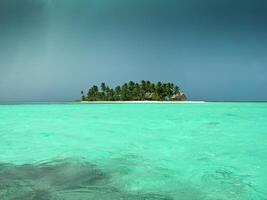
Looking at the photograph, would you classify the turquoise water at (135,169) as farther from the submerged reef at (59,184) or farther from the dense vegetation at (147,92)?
the dense vegetation at (147,92)

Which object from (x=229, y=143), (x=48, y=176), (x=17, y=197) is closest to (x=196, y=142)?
(x=229, y=143)

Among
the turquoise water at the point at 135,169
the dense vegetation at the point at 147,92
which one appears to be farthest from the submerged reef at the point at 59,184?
the dense vegetation at the point at 147,92

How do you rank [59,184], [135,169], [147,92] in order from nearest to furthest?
1. [59,184]
2. [135,169]
3. [147,92]

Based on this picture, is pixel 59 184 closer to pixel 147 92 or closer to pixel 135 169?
pixel 135 169

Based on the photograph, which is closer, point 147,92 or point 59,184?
point 59,184

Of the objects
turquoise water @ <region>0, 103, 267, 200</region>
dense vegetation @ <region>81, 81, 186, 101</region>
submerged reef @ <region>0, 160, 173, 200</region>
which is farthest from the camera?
dense vegetation @ <region>81, 81, 186, 101</region>

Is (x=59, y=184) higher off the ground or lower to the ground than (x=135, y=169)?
higher

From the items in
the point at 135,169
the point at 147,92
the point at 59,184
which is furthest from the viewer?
the point at 147,92

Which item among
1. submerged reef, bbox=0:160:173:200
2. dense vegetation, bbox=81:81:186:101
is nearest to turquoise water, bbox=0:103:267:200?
submerged reef, bbox=0:160:173:200

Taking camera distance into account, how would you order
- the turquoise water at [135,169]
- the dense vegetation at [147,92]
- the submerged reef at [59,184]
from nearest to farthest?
the submerged reef at [59,184] < the turquoise water at [135,169] < the dense vegetation at [147,92]

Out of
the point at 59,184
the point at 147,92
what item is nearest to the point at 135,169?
the point at 59,184

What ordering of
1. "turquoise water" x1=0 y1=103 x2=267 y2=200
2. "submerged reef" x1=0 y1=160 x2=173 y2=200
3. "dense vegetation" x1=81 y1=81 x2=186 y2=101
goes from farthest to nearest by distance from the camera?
"dense vegetation" x1=81 y1=81 x2=186 y2=101
"turquoise water" x1=0 y1=103 x2=267 y2=200
"submerged reef" x1=0 y1=160 x2=173 y2=200

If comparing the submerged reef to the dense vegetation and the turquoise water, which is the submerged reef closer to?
the turquoise water

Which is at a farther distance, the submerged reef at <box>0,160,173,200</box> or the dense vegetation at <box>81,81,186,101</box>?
the dense vegetation at <box>81,81,186,101</box>
